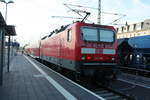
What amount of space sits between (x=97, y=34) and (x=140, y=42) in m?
6.75

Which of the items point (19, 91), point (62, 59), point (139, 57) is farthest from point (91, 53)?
point (139, 57)

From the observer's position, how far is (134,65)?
1944 centimetres

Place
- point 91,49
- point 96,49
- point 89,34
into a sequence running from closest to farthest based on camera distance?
point 91,49, point 96,49, point 89,34


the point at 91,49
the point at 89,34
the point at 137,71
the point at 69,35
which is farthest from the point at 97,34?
the point at 137,71

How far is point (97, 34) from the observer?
12492 millimetres

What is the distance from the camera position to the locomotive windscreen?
17066mm

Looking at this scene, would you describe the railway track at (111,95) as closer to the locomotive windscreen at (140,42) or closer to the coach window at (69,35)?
the coach window at (69,35)

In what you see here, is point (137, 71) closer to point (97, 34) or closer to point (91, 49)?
point (97, 34)

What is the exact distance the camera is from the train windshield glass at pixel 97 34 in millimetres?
12112

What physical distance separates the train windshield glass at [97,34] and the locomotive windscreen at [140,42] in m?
5.20

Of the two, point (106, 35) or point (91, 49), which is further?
point (106, 35)

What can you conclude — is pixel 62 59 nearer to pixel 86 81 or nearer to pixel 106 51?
pixel 86 81

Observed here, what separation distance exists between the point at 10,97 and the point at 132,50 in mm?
13480

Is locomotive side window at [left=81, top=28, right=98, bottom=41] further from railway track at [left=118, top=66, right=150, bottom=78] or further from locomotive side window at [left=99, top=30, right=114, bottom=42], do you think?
railway track at [left=118, top=66, right=150, bottom=78]
